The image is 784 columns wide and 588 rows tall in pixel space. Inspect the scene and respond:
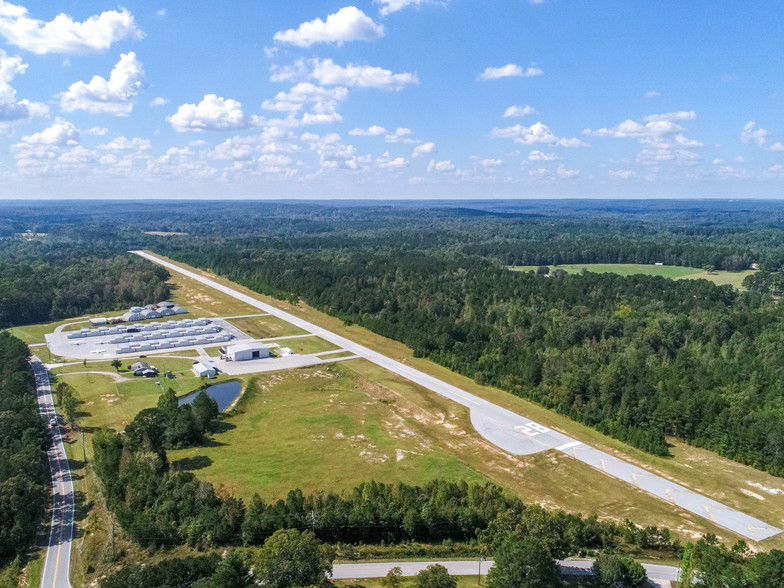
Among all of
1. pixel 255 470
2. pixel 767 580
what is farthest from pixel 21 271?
pixel 767 580

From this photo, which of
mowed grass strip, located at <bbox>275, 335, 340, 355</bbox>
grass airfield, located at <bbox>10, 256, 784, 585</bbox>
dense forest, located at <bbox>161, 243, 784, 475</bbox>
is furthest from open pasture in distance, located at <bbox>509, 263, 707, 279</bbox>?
grass airfield, located at <bbox>10, 256, 784, 585</bbox>

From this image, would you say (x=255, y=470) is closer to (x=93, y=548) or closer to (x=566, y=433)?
(x=93, y=548)

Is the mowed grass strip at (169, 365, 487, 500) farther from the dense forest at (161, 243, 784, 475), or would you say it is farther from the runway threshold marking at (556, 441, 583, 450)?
the dense forest at (161, 243, 784, 475)

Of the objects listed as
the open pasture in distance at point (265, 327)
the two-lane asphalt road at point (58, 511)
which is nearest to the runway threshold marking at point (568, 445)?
the two-lane asphalt road at point (58, 511)

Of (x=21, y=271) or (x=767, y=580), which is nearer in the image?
(x=767, y=580)

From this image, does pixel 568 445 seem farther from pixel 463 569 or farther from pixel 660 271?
pixel 660 271

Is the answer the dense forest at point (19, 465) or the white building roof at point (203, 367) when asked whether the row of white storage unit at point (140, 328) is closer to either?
the white building roof at point (203, 367)
